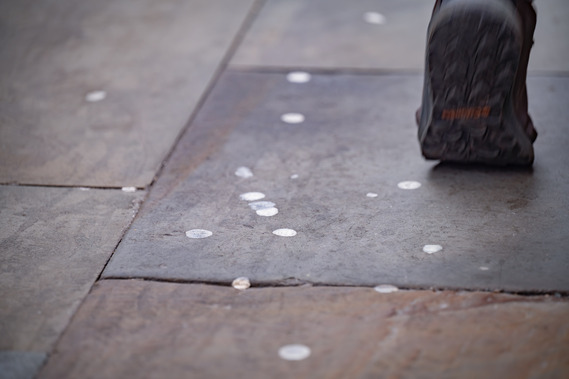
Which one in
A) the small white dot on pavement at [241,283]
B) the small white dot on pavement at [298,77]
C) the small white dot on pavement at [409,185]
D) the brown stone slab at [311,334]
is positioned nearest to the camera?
the brown stone slab at [311,334]

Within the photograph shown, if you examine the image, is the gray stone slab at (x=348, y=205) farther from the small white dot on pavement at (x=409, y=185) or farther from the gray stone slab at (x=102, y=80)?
the gray stone slab at (x=102, y=80)

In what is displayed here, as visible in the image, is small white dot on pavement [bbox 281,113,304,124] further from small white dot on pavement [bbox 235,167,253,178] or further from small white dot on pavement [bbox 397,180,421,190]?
small white dot on pavement [bbox 397,180,421,190]

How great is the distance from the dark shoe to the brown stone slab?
0.79m

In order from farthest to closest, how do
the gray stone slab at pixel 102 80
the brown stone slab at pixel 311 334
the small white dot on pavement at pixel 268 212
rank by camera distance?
→ the gray stone slab at pixel 102 80
the small white dot on pavement at pixel 268 212
the brown stone slab at pixel 311 334

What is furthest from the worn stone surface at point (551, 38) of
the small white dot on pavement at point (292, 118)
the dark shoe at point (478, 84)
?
the small white dot on pavement at point (292, 118)

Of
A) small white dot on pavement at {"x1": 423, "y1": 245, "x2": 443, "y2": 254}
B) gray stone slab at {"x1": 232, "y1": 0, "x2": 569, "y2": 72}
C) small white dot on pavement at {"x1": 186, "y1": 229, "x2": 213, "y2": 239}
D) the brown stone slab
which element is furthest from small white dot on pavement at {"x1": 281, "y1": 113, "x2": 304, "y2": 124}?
the brown stone slab

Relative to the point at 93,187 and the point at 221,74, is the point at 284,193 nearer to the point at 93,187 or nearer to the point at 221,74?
the point at 93,187

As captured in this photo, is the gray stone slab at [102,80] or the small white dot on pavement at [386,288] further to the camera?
the gray stone slab at [102,80]

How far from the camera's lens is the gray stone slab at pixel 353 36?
12.8ft

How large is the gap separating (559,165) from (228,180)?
53.6 inches

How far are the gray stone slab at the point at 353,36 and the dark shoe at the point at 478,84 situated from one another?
3.89 feet

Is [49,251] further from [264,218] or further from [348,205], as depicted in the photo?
[348,205]

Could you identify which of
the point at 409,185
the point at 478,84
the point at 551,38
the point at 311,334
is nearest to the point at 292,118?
the point at 409,185

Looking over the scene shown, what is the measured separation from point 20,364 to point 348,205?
1290 mm
